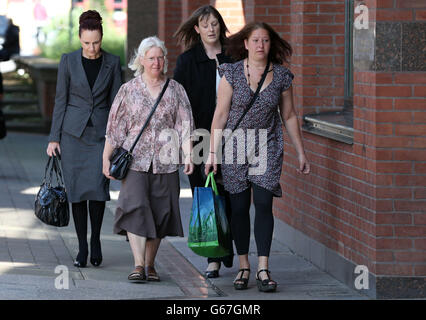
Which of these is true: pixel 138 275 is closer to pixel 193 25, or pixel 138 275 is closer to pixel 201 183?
pixel 201 183

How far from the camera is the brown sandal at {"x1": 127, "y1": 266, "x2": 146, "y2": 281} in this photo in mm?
7660

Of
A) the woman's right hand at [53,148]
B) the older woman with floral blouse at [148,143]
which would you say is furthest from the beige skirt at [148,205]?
the woman's right hand at [53,148]

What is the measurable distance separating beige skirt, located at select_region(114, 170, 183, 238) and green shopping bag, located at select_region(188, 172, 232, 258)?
0.32 meters

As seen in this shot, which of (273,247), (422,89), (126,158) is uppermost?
(422,89)

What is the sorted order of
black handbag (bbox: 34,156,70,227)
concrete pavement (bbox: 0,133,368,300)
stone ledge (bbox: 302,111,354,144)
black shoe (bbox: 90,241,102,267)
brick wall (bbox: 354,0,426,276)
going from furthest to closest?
black shoe (bbox: 90,241,102,267), black handbag (bbox: 34,156,70,227), stone ledge (bbox: 302,111,354,144), concrete pavement (bbox: 0,133,368,300), brick wall (bbox: 354,0,426,276)

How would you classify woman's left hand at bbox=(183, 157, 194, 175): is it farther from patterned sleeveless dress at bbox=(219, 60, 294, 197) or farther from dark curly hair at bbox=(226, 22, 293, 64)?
dark curly hair at bbox=(226, 22, 293, 64)

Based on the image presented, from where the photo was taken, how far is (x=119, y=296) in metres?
7.15

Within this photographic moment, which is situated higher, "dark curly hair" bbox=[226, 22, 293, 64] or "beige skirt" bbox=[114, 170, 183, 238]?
"dark curly hair" bbox=[226, 22, 293, 64]

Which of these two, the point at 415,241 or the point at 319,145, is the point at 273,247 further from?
the point at 415,241

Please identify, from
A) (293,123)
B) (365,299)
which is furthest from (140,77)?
(365,299)

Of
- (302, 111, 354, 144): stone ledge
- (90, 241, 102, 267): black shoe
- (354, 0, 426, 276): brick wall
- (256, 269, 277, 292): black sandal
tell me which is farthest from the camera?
(90, 241, 102, 267): black shoe

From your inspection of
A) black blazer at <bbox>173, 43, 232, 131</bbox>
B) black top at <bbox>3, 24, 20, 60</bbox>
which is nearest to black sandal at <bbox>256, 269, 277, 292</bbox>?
black blazer at <bbox>173, 43, 232, 131</bbox>

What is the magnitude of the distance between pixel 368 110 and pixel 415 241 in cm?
91

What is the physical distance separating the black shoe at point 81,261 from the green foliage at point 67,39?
20.7 m
